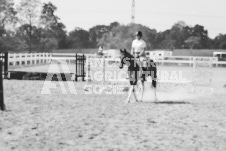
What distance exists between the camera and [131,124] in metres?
8.38

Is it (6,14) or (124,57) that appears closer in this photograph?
(124,57)

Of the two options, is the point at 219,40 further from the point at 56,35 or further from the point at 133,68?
the point at 133,68

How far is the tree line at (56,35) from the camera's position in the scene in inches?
2363

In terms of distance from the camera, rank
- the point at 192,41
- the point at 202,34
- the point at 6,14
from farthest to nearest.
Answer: the point at 202,34 < the point at 192,41 < the point at 6,14

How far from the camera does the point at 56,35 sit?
76125 millimetres

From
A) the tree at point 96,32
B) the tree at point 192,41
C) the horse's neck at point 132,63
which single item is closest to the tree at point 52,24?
the tree at point 192,41

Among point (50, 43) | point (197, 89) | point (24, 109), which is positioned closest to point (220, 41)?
point (50, 43)

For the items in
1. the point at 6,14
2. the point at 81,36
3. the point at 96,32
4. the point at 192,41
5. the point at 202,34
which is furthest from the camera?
the point at 96,32

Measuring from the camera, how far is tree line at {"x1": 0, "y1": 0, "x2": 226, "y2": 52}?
197 feet

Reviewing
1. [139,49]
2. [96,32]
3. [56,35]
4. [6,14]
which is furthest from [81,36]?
[139,49]

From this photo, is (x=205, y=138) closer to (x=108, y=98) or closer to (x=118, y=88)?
(x=108, y=98)

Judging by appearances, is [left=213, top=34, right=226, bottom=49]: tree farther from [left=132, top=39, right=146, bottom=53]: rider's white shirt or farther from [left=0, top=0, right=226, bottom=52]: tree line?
[left=132, top=39, right=146, bottom=53]: rider's white shirt

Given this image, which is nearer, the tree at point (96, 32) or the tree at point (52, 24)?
the tree at point (52, 24)

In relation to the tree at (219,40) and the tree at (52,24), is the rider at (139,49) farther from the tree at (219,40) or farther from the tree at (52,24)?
the tree at (219,40)
